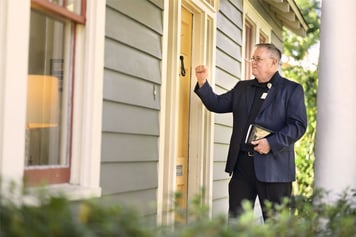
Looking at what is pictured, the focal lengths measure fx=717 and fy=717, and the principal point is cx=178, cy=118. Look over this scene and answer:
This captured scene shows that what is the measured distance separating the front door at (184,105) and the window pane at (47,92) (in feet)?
6.71

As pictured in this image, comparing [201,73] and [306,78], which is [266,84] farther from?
[306,78]

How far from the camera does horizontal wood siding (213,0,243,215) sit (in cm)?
655

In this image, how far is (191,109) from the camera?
5.87 metres

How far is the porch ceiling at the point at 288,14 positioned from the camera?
30.7ft

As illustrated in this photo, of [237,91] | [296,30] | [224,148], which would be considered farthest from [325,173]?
[296,30]

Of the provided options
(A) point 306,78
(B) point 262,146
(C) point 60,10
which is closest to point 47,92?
(C) point 60,10

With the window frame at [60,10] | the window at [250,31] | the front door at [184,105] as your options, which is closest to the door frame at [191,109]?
the front door at [184,105]

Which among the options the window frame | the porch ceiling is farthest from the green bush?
the porch ceiling

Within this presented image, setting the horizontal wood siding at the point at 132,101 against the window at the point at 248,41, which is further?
the window at the point at 248,41

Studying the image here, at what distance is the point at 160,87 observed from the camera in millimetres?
4758

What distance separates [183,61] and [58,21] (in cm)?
224

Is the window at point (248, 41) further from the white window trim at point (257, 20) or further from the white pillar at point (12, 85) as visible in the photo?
the white pillar at point (12, 85)

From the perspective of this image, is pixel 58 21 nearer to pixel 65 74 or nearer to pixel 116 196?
pixel 65 74

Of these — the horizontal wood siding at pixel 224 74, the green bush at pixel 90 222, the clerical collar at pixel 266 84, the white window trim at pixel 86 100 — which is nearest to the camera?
the green bush at pixel 90 222
